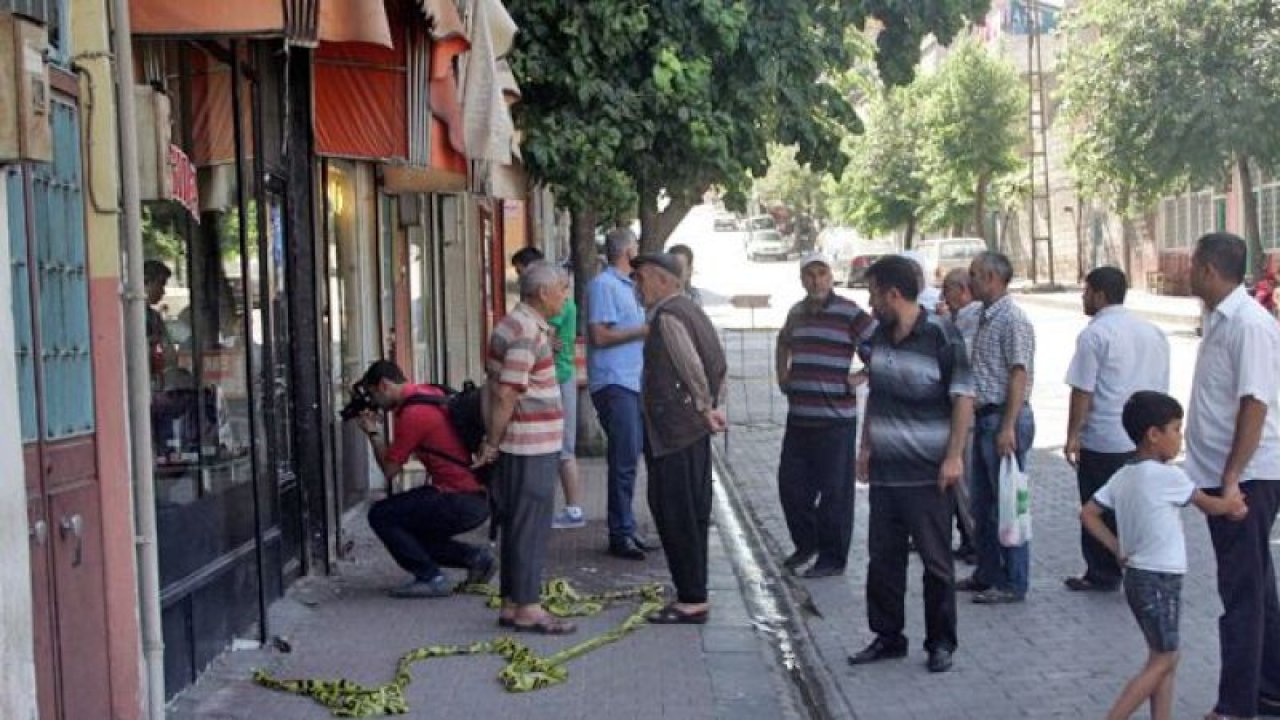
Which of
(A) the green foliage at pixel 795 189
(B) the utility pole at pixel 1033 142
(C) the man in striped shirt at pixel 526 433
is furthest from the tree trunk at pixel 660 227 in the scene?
(A) the green foliage at pixel 795 189

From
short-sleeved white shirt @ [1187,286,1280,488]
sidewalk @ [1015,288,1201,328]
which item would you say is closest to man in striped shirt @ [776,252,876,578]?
short-sleeved white shirt @ [1187,286,1280,488]

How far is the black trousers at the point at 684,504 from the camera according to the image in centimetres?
858

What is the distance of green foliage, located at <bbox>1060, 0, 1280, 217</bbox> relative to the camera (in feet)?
110

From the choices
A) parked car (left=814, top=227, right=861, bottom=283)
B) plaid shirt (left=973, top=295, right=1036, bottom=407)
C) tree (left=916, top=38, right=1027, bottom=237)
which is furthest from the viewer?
parked car (left=814, top=227, right=861, bottom=283)

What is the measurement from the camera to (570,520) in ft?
38.4

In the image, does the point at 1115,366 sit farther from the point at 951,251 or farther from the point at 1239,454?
the point at 951,251

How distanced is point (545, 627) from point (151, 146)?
3.22 m

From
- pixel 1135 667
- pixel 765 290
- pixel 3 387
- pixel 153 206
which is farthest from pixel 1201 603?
pixel 765 290

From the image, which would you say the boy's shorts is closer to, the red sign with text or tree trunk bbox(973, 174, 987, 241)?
the red sign with text

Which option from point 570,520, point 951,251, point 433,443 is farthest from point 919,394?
point 951,251

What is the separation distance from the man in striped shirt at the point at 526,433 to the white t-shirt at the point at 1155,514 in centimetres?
299

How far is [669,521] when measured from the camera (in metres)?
8.59

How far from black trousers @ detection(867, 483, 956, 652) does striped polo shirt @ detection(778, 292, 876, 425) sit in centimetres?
207

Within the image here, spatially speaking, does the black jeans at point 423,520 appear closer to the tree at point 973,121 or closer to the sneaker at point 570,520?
the sneaker at point 570,520
